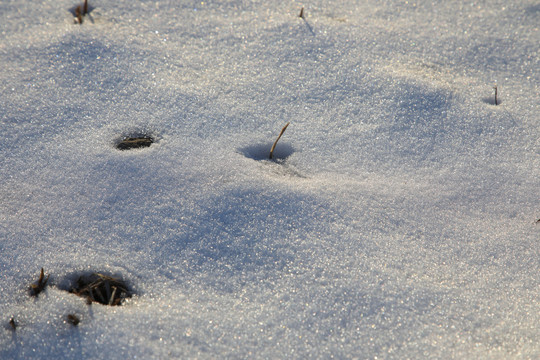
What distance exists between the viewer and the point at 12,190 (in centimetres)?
149

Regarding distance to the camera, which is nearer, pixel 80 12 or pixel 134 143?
pixel 134 143

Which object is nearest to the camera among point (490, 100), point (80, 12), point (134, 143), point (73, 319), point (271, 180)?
point (73, 319)

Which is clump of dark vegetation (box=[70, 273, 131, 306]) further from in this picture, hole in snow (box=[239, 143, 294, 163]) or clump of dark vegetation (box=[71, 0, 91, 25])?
clump of dark vegetation (box=[71, 0, 91, 25])

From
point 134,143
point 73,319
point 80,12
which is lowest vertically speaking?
point 73,319

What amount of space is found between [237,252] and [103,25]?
5.05ft

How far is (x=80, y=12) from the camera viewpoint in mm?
2236

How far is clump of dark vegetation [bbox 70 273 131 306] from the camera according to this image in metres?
1.25

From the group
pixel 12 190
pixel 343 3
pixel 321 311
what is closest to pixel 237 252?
pixel 321 311

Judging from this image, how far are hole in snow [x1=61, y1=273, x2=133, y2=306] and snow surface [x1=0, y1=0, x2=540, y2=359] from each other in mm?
27

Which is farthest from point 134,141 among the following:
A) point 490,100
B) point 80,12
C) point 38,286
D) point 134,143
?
point 490,100

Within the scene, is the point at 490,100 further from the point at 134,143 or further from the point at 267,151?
the point at 134,143

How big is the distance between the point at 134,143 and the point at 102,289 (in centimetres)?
63

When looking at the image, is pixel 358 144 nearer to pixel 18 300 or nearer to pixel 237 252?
pixel 237 252

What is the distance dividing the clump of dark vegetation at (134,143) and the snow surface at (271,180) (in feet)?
0.14
